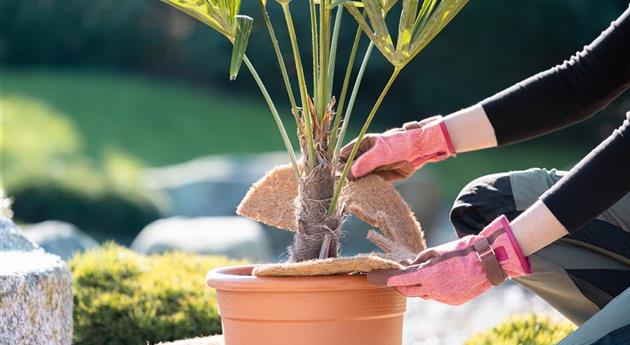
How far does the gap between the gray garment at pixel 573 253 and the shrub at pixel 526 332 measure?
399 mm

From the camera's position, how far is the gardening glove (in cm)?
252

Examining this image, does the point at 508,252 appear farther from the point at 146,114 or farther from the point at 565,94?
the point at 146,114

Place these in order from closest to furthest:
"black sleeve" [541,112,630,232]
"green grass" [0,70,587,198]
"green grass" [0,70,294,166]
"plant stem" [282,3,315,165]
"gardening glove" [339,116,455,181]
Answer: "black sleeve" [541,112,630,232] < "plant stem" [282,3,315,165] < "gardening glove" [339,116,455,181] < "green grass" [0,70,587,198] < "green grass" [0,70,294,166]

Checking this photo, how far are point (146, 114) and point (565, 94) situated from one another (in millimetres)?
12630

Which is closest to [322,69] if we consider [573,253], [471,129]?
[471,129]

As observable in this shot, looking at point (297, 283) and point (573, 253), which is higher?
point (573, 253)

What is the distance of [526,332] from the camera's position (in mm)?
3066

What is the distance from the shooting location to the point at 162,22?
1566cm

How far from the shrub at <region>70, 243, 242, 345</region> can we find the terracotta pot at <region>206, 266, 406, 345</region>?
1.29 meters

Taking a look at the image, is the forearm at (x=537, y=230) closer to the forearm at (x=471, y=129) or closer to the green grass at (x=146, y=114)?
the forearm at (x=471, y=129)

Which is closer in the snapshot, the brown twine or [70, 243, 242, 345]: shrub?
the brown twine

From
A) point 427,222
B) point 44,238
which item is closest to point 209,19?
point 44,238

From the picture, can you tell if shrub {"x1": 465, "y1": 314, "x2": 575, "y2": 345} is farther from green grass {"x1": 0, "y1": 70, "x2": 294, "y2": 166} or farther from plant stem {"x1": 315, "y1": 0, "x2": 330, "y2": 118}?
green grass {"x1": 0, "y1": 70, "x2": 294, "y2": 166}

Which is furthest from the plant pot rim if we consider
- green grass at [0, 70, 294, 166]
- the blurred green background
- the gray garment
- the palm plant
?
green grass at [0, 70, 294, 166]
